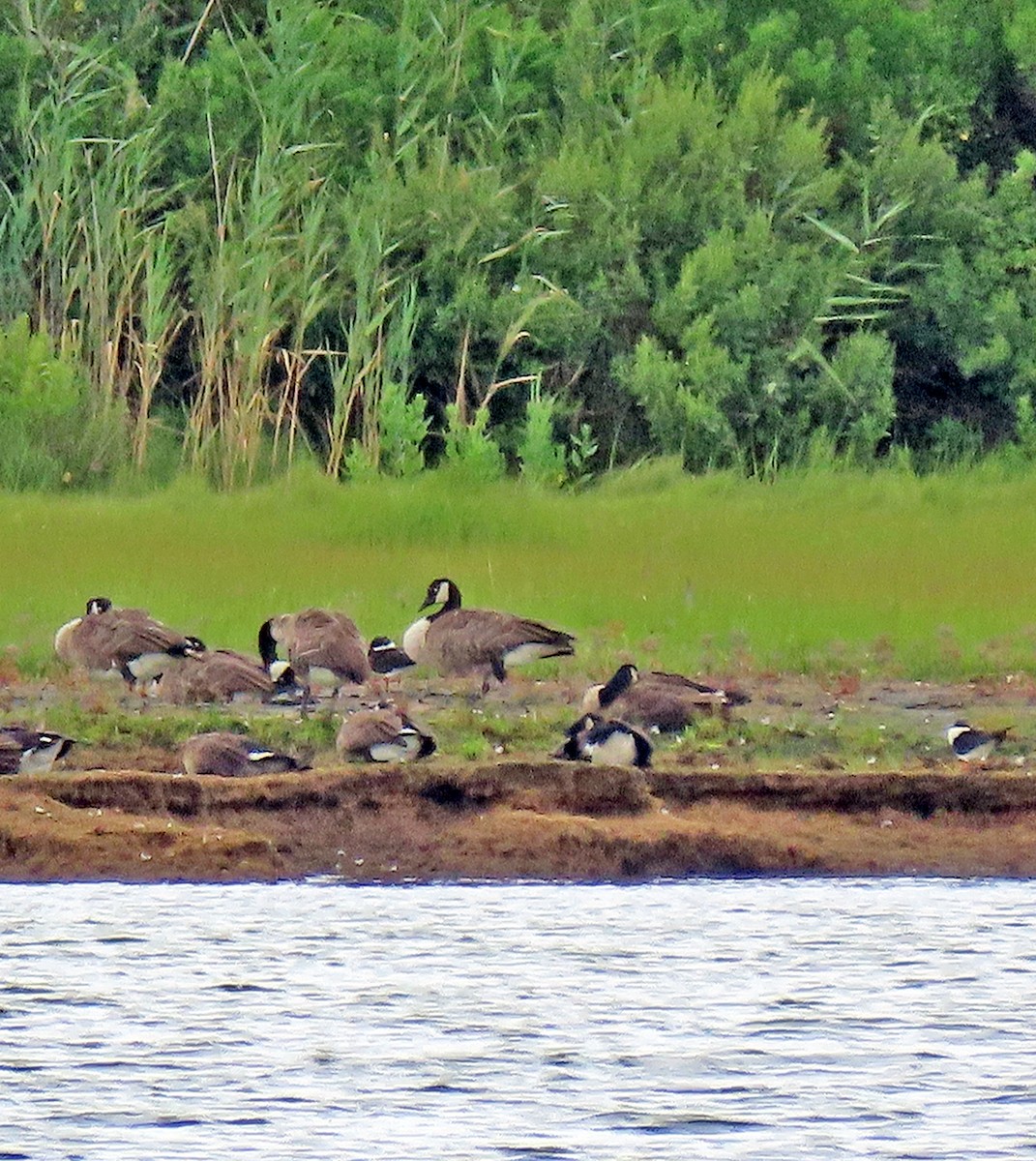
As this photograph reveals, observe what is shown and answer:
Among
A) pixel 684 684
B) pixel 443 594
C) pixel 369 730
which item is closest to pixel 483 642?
pixel 443 594

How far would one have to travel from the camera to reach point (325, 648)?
12.5 meters

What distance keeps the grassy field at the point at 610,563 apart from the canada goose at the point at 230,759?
248 cm

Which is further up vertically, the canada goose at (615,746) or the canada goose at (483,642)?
the canada goose at (483,642)

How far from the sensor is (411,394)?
74.1 ft

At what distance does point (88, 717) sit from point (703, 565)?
4.82m

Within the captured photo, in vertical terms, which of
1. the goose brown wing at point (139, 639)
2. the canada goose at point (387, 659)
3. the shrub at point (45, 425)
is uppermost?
the shrub at point (45, 425)

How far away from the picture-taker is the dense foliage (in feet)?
68.3

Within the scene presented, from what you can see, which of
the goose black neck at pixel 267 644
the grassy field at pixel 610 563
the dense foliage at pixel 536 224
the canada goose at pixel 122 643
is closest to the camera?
the canada goose at pixel 122 643

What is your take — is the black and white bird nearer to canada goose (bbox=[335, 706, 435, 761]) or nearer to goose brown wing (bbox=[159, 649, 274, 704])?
canada goose (bbox=[335, 706, 435, 761])

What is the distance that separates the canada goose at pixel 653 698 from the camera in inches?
466

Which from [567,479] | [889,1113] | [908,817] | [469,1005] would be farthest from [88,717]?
[567,479]

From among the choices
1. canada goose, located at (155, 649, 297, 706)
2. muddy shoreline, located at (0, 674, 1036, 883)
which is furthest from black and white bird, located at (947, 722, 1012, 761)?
canada goose, located at (155, 649, 297, 706)

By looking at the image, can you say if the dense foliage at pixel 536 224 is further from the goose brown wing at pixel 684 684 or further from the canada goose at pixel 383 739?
the canada goose at pixel 383 739

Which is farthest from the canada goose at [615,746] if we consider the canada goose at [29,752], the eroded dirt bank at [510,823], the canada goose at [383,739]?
the canada goose at [29,752]
